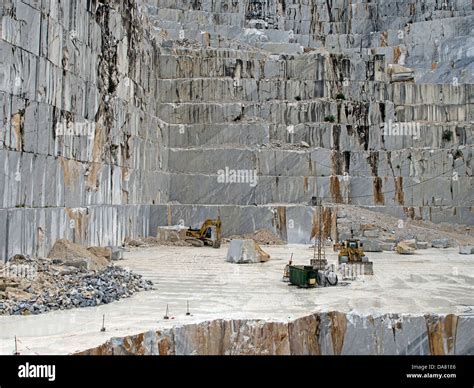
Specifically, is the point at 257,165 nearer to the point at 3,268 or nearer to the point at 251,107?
the point at 251,107

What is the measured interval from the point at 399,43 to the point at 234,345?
1613 inches

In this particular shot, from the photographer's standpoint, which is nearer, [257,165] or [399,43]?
[257,165]

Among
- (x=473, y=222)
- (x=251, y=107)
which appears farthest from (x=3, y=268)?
(x=473, y=222)

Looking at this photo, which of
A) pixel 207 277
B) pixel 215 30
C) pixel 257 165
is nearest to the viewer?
pixel 207 277

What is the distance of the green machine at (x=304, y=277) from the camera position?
607 inches

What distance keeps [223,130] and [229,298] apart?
1993 centimetres

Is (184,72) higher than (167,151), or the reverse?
(184,72)

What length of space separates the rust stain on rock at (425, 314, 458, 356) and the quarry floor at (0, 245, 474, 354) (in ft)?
1.25

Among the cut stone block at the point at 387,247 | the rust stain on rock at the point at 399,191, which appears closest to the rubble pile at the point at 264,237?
the cut stone block at the point at 387,247

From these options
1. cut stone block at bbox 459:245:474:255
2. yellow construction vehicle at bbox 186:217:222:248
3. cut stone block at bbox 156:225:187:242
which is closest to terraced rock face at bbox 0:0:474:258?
cut stone block at bbox 156:225:187:242

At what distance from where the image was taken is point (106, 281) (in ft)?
46.4

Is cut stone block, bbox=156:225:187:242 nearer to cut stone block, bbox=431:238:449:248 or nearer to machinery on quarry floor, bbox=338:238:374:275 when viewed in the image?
machinery on quarry floor, bbox=338:238:374:275

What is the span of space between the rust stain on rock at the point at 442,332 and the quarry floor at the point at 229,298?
15.0 inches

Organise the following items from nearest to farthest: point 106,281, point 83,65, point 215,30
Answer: point 106,281 → point 83,65 → point 215,30
